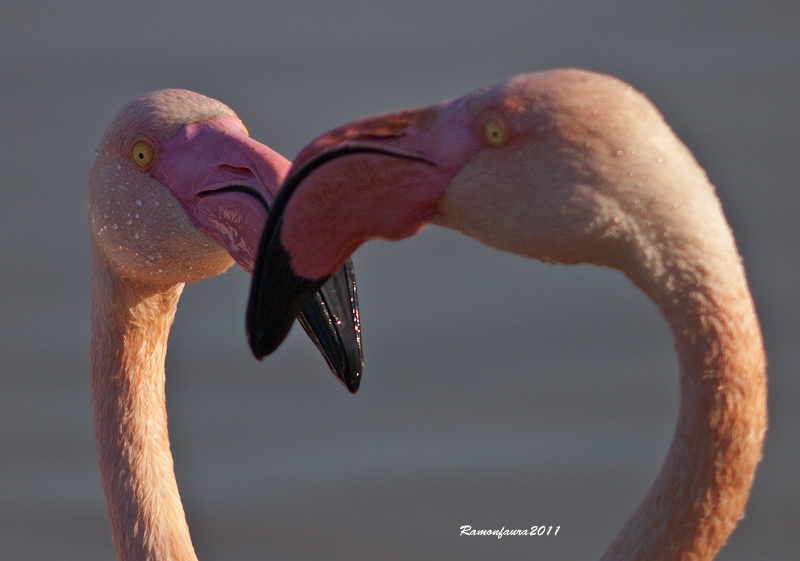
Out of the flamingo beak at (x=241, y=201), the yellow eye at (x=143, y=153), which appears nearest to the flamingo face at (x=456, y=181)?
the flamingo beak at (x=241, y=201)

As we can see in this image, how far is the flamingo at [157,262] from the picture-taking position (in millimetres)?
2340

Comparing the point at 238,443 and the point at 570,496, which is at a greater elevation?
the point at 238,443

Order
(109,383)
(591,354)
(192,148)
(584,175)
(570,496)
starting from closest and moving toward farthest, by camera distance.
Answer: (584,175)
(192,148)
(109,383)
(570,496)
(591,354)

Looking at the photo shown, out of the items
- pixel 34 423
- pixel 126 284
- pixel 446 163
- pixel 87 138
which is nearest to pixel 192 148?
pixel 126 284

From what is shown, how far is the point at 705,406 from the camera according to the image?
161 centimetres

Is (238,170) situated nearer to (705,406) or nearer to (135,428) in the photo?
(135,428)

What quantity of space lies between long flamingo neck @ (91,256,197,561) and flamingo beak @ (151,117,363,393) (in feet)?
1.02

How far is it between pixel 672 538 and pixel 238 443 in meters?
3.16

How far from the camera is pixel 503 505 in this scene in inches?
174

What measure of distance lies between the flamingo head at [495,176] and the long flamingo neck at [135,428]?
3.12 ft

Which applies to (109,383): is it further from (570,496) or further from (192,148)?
(570,496)
